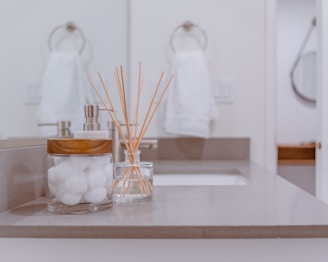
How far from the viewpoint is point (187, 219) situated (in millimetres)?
586

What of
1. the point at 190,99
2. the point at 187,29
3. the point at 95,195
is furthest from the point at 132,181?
the point at 187,29

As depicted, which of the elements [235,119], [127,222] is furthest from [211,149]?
[127,222]

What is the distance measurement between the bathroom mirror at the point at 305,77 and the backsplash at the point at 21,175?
2.51m

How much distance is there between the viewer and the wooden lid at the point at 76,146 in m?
0.62

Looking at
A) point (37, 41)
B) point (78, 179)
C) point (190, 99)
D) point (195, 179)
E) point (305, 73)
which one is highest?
point (305, 73)

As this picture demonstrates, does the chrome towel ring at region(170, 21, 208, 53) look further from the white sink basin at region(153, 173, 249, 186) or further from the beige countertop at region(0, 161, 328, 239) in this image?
the beige countertop at region(0, 161, 328, 239)

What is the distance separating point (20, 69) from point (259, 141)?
106cm

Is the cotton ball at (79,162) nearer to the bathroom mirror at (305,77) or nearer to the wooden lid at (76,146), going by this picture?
the wooden lid at (76,146)

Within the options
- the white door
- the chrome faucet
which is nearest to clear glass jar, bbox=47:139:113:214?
the chrome faucet

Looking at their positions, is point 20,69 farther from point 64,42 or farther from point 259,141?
point 259,141

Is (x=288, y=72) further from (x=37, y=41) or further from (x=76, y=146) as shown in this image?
(x=76, y=146)

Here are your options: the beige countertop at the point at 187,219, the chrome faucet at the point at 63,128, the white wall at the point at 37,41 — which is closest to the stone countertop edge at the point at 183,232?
the beige countertop at the point at 187,219

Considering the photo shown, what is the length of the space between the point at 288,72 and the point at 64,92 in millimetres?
2129

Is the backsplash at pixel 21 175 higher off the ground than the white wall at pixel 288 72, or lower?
lower
